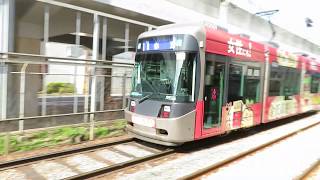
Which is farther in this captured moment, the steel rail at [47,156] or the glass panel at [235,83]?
the glass panel at [235,83]

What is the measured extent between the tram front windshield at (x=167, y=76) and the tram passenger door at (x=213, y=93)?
553mm

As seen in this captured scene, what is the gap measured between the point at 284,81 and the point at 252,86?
10.2ft

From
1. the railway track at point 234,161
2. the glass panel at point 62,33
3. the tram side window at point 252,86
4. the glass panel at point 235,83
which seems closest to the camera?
the railway track at point 234,161

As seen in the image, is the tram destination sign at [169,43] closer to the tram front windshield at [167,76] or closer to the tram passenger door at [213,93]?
the tram front windshield at [167,76]

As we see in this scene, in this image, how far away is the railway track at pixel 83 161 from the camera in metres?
6.35

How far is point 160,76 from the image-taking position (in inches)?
326

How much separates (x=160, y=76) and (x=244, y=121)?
338 centimetres

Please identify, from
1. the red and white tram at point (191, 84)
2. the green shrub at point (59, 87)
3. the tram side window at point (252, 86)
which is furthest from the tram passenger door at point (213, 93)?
the green shrub at point (59, 87)

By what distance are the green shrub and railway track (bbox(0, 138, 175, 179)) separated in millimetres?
2514

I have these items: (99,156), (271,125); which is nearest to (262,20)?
(271,125)

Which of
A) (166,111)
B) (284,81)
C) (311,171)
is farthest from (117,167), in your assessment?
(284,81)

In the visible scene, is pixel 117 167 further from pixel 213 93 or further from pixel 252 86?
pixel 252 86

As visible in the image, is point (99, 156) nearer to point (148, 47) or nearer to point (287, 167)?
point (148, 47)

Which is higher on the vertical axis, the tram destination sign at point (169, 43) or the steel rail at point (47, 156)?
the tram destination sign at point (169, 43)
